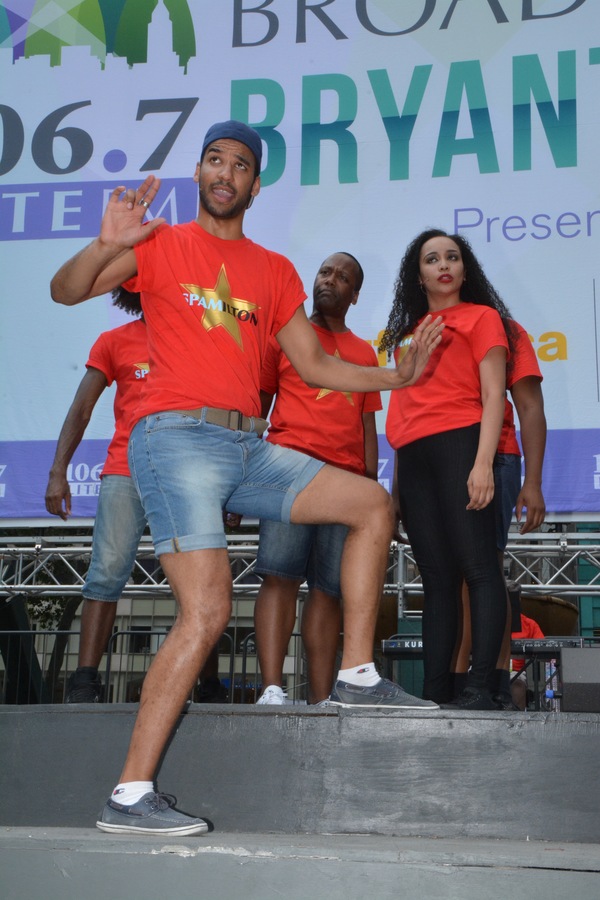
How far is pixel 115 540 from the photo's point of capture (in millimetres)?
3375

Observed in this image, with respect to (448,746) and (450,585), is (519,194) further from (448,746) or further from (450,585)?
(448,746)

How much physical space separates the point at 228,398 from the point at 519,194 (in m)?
3.05

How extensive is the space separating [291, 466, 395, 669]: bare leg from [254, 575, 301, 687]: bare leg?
23.5 inches

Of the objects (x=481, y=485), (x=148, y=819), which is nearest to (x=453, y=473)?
(x=481, y=485)

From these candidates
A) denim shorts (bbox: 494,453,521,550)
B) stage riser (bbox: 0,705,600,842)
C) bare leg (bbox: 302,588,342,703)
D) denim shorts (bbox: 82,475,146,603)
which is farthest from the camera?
denim shorts (bbox: 82,475,146,603)

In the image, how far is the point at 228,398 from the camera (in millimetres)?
2568

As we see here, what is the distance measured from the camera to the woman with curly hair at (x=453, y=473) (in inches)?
114

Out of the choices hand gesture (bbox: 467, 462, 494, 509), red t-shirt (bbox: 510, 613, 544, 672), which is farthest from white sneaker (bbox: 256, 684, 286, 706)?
red t-shirt (bbox: 510, 613, 544, 672)

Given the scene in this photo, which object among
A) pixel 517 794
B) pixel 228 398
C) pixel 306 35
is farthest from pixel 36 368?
pixel 517 794

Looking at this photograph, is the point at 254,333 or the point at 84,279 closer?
the point at 84,279

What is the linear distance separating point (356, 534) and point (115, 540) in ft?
3.55

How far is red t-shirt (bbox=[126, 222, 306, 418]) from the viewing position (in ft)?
8.39

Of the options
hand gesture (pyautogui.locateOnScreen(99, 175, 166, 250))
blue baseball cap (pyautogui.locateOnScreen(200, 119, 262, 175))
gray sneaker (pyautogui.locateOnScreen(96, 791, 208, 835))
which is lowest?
gray sneaker (pyautogui.locateOnScreen(96, 791, 208, 835))

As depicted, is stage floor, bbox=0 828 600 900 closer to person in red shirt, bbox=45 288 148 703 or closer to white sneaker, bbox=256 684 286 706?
white sneaker, bbox=256 684 286 706
